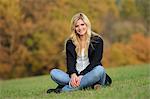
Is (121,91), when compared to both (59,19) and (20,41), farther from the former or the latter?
(59,19)

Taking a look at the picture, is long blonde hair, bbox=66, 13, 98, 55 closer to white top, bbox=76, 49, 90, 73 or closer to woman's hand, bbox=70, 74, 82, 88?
white top, bbox=76, 49, 90, 73

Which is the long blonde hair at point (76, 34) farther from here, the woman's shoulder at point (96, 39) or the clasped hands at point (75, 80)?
the clasped hands at point (75, 80)

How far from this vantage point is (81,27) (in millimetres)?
10633

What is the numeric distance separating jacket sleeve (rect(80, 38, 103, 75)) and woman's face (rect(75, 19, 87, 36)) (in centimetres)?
38

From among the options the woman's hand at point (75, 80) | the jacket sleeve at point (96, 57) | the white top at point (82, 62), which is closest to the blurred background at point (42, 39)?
the white top at point (82, 62)

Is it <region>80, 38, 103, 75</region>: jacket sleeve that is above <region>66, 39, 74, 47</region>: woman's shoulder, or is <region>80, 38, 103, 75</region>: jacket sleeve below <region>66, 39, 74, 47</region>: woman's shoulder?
below

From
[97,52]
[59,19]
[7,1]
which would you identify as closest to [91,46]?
[97,52]

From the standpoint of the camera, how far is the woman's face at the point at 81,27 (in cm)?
1064

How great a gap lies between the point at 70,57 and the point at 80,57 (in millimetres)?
220

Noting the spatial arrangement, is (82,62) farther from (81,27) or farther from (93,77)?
(81,27)

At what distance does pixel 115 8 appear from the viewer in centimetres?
7150

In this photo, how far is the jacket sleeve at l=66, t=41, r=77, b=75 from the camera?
1061 centimetres

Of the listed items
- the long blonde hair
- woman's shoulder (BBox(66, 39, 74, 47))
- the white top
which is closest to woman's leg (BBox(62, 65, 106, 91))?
the white top

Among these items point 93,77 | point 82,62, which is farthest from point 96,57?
point 93,77
